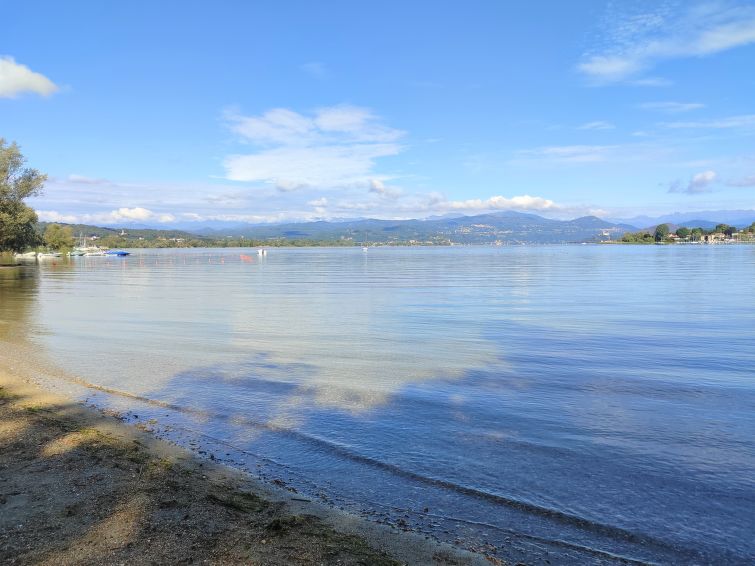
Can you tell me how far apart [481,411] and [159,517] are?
22.8ft

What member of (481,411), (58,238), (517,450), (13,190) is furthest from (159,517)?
(58,238)

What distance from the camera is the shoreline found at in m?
5.34

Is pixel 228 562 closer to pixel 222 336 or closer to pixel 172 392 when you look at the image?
pixel 172 392

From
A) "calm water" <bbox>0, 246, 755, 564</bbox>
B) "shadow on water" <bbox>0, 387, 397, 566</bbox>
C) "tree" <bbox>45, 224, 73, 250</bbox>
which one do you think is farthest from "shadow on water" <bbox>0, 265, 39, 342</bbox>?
"tree" <bbox>45, 224, 73, 250</bbox>

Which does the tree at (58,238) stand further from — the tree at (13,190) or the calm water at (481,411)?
the calm water at (481,411)

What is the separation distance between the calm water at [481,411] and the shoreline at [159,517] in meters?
0.61

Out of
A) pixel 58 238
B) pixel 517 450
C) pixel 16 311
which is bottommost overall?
pixel 16 311

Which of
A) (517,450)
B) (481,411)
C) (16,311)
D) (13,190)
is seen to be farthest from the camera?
(13,190)

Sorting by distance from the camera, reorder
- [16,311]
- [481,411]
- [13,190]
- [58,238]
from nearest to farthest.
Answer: [481,411]
[16,311]
[13,190]
[58,238]

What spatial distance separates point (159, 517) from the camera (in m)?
6.04

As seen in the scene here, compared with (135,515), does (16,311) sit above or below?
below

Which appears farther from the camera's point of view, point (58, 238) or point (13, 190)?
point (58, 238)

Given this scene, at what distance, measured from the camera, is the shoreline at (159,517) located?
17.5 ft

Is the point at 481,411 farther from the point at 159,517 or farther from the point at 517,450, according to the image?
the point at 159,517
